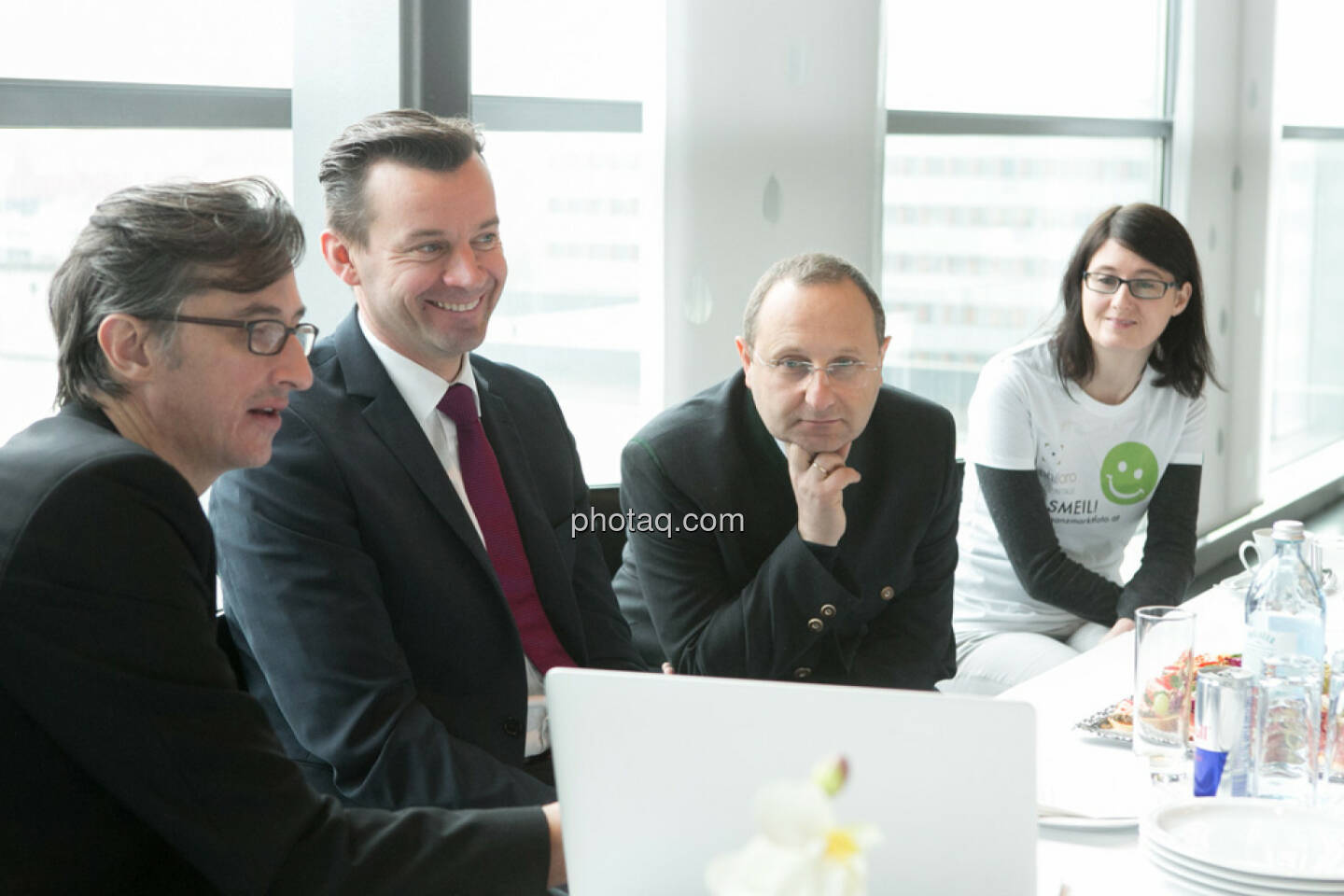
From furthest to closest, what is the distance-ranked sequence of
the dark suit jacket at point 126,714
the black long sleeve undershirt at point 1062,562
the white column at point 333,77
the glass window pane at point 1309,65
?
1. the glass window pane at point 1309,65
2. the black long sleeve undershirt at point 1062,562
3. the white column at point 333,77
4. the dark suit jacket at point 126,714

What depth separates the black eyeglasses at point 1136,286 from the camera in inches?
121

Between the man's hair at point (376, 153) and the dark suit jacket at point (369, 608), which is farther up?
the man's hair at point (376, 153)

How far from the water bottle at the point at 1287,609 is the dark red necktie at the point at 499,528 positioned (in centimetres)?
100

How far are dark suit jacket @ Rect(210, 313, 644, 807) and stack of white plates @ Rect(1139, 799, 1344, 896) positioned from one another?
86 cm

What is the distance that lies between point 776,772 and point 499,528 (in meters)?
1.13

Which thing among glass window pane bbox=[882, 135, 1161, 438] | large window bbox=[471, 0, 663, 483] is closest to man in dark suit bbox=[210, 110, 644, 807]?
large window bbox=[471, 0, 663, 483]

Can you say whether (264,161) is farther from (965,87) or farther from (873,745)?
(965,87)

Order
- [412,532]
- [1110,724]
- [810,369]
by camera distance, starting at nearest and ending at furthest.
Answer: [1110,724]
[412,532]
[810,369]

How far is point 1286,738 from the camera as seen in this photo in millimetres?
1555

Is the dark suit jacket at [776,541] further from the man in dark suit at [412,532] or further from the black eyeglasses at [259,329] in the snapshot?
the black eyeglasses at [259,329]

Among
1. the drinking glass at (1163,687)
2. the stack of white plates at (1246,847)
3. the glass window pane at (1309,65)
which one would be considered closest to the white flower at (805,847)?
the stack of white plates at (1246,847)

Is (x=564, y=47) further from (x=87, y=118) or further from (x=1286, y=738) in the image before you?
(x=1286, y=738)

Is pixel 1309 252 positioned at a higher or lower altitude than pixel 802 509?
higher

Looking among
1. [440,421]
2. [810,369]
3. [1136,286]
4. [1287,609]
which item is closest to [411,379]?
[440,421]
